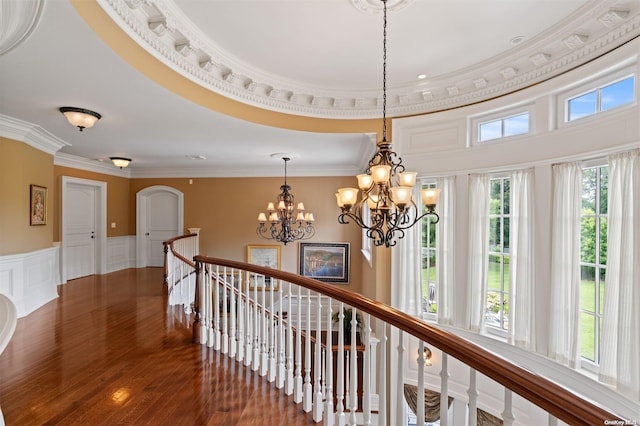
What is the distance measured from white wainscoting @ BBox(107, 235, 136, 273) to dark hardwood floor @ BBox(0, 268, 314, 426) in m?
3.33

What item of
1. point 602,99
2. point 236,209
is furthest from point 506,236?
point 236,209

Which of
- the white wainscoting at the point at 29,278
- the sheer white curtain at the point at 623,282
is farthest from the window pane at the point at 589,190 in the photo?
the white wainscoting at the point at 29,278

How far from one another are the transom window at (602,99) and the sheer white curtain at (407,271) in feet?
6.69

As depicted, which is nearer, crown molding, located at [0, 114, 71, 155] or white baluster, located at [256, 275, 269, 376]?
white baluster, located at [256, 275, 269, 376]

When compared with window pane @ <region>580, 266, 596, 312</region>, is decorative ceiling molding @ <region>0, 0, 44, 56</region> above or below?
above

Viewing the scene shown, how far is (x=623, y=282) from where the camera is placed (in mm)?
2312

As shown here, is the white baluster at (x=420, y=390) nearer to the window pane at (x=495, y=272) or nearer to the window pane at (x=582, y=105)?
the window pane at (x=495, y=272)

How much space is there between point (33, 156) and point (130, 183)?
337 cm

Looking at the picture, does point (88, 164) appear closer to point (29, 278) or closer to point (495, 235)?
point (29, 278)

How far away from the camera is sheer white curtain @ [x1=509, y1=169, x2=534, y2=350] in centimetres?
312

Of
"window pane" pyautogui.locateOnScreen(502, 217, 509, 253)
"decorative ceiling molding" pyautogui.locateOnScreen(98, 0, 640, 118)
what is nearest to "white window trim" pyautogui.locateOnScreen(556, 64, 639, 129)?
"decorative ceiling molding" pyautogui.locateOnScreen(98, 0, 640, 118)

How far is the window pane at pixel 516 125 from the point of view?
3.29 m

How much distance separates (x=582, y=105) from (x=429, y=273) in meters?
2.49

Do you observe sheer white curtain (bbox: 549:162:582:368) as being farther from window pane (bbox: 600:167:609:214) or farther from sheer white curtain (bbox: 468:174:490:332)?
sheer white curtain (bbox: 468:174:490:332)
